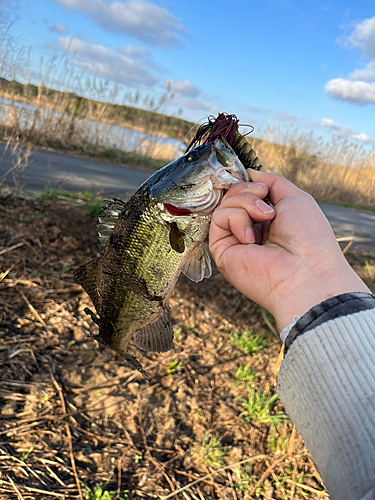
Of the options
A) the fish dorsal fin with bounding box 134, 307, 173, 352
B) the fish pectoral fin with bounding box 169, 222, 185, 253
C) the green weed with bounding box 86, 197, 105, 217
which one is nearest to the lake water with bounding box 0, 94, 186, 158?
the green weed with bounding box 86, 197, 105, 217

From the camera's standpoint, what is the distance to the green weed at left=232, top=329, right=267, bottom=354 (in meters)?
3.89

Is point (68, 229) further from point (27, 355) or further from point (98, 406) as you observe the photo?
point (98, 406)

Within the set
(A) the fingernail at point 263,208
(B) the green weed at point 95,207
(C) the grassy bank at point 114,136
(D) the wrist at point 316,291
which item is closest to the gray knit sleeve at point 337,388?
(D) the wrist at point 316,291

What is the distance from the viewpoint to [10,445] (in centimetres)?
249

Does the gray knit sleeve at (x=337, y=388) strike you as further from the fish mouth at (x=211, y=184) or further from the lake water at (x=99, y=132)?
the lake water at (x=99, y=132)

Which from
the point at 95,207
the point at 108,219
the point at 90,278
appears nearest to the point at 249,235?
the point at 108,219

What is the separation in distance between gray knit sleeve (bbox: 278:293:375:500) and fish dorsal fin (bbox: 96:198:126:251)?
1.05 m

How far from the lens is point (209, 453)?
2.76 metres

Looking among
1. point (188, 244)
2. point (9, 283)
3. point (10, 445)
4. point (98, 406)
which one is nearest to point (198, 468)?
point (98, 406)

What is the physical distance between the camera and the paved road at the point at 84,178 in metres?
7.37

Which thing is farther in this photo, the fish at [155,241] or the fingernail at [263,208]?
the fish at [155,241]

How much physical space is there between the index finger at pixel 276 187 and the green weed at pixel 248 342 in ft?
8.03

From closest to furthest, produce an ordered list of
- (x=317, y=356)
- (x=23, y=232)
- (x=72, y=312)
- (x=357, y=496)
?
(x=357, y=496) < (x=317, y=356) < (x=72, y=312) < (x=23, y=232)

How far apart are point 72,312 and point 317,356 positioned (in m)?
3.00
